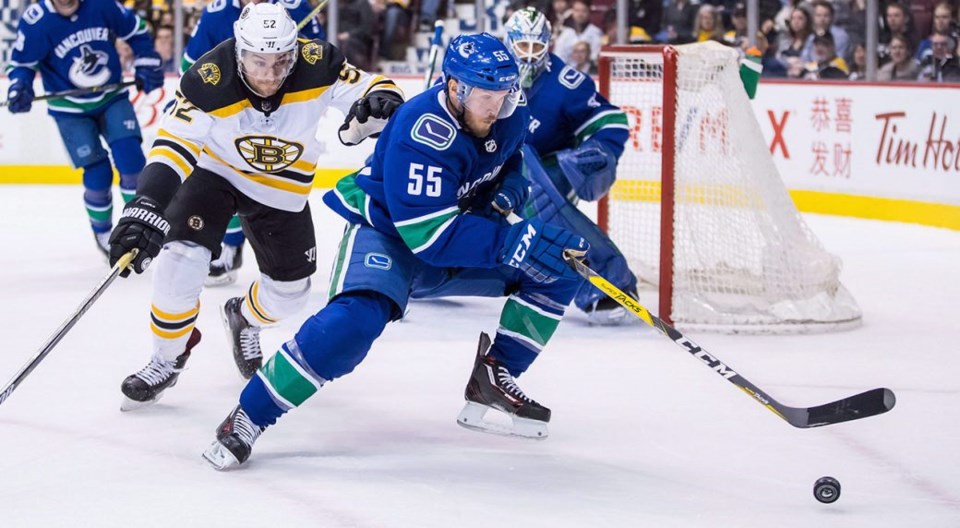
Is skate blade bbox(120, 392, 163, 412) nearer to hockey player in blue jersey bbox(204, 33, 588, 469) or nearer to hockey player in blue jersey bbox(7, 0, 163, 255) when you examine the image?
hockey player in blue jersey bbox(204, 33, 588, 469)

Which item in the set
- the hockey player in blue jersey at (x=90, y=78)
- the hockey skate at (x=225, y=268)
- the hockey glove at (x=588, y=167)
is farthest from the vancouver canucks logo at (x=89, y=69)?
the hockey glove at (x=588, y=167)

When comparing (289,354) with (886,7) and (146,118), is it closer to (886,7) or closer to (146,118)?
(886,7)

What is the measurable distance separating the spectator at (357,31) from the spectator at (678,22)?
194 cm

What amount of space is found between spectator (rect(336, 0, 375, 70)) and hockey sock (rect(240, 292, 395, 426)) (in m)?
6.38

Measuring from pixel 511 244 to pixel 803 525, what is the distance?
81 centimetres

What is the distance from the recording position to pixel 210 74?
10.8 ft

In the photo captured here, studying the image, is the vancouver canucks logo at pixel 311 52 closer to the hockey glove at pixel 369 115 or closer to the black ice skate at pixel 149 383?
the hockey glove at pixel 369 115

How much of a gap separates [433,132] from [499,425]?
0.79 meters

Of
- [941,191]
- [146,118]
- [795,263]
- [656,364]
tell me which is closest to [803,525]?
[656,364]

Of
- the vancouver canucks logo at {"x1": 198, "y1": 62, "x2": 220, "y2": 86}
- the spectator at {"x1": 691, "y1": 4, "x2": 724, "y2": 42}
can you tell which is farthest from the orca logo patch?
the spectator at {"x1": 691, "y1": 4, "x2": 724, "y2": 42}

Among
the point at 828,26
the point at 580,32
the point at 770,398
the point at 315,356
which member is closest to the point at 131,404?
the point at 315,356

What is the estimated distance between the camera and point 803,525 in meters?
2.71

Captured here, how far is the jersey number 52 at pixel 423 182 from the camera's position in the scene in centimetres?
295

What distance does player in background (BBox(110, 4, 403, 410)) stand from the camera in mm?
3213
